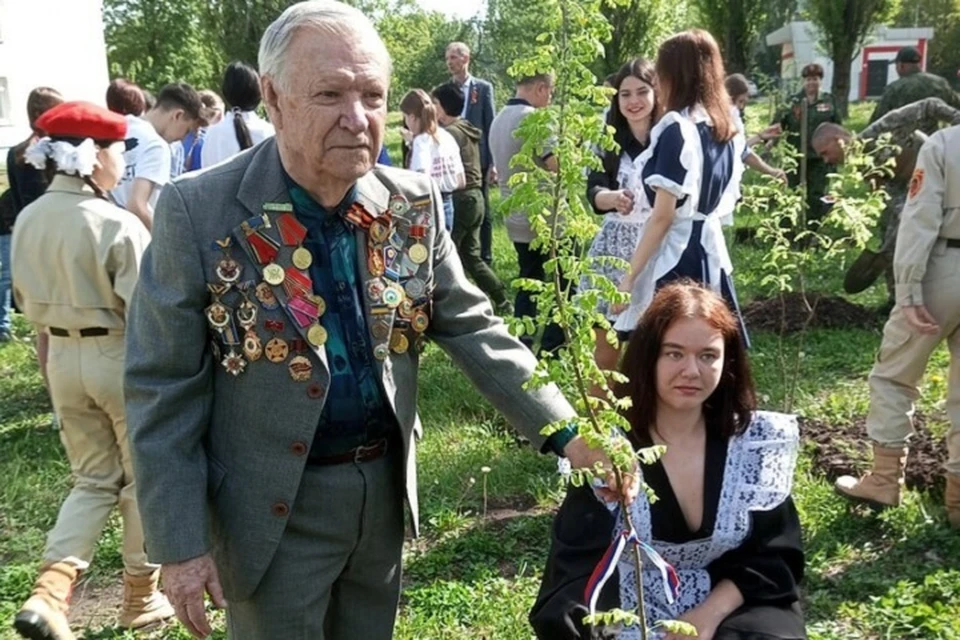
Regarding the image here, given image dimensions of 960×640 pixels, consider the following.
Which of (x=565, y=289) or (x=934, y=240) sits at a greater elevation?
(x=565, y=289)

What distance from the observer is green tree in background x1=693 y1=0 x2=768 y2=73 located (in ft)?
88.6

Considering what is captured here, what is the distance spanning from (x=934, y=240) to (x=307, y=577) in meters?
2.99

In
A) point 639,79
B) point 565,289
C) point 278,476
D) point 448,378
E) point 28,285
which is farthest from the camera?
point 448,378

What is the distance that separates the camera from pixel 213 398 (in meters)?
2.06

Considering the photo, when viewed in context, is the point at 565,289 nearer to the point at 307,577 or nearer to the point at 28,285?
the point at 307,577

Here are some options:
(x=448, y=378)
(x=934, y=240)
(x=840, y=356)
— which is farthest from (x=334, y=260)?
(x=840, y=356)

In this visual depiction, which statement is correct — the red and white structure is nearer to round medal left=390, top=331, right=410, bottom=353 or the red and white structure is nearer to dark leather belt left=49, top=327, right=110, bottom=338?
dark leather belt left=49, top=327, right=110, bottom=338

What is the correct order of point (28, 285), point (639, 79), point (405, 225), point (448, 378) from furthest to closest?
point (448, 378), point (639, 79), point (28, 285), point (405, 225)

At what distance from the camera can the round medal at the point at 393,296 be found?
2.12 meters

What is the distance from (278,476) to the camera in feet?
6.68

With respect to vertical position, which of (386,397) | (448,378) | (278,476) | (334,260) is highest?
(334,260)

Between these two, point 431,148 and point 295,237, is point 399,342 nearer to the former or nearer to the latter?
point 295,237

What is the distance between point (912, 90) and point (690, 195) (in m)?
5.75

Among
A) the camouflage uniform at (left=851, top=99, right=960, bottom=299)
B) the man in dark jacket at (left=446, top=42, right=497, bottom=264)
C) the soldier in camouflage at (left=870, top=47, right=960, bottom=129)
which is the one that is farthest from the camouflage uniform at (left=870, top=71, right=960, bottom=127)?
the man in dark jacket at (left=446, top=42, right=497, bottom=264)
